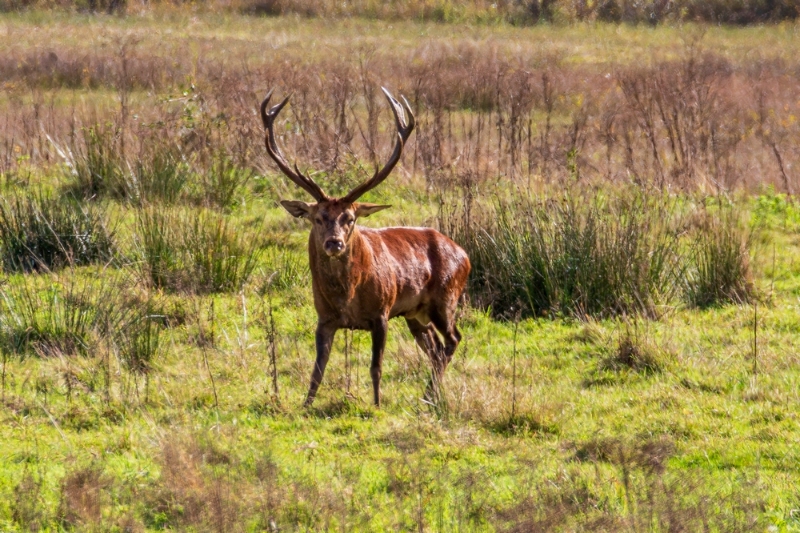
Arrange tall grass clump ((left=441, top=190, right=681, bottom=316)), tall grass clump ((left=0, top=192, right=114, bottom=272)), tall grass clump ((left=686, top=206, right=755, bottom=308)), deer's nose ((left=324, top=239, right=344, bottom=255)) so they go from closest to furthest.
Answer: deer's nose ((left=324, top=239, right=344, bottom=255)) < tall grass clump ((left=441, top=190, right=681, bottom=316)) < tall grass clump ((left=686, top=206, right=755, bottom=308)) < tall grass clump ((left=0, top=192, right=114, bottom=272))

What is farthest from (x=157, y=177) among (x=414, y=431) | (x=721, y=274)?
(x=414, y=431)

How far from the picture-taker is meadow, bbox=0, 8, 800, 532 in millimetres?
5719

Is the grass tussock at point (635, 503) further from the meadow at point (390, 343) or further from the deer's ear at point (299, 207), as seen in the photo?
the deer's ear at point (299, 207)

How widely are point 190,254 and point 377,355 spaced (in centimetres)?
304

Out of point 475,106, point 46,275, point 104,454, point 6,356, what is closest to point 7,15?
point 475,106

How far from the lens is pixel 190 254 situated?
10.1 m

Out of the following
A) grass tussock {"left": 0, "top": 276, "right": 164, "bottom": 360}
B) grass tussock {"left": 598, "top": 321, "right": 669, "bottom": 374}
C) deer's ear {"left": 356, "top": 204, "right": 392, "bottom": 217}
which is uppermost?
deer's ear {"left": 356, "top": 204, "right": 392, "bottom": 217}

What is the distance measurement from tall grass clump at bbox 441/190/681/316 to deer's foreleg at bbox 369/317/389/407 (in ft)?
7.19

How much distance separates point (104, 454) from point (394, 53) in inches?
839

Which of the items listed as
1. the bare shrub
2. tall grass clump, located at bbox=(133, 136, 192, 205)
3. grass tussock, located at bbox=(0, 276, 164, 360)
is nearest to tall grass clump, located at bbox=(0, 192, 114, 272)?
tall grass clump, located at bbox=(133, 136, 192, 205)

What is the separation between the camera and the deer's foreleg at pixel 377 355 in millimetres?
7594

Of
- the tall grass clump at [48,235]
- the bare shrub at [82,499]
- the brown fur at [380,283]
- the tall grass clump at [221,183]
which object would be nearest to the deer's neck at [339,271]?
the brown fur at [380,283]

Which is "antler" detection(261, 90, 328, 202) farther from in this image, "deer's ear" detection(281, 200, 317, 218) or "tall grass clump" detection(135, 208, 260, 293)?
"tall grass clump" detection(135, 208, 260, 293)

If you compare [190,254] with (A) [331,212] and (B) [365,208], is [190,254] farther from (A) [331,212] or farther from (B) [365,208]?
(A) [331,212]
